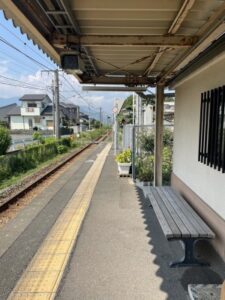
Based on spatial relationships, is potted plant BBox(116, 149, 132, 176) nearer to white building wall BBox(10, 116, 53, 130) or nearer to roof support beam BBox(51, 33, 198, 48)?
roof support beam BBox(51, 33, 198, 48)

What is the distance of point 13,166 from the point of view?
13039 millimetres

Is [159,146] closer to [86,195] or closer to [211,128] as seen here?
[86,195]

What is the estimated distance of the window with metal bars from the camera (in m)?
4.13

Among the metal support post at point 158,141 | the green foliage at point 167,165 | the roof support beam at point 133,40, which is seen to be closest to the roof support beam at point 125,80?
the metal support post at point 158,141

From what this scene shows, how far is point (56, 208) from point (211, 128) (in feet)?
12.5

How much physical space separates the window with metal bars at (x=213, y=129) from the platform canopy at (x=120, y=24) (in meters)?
0.65

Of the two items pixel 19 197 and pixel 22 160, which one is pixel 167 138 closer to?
pixel 19 197

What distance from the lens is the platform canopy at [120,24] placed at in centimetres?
312

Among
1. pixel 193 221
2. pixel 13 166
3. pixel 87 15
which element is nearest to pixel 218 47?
pixel 87 15

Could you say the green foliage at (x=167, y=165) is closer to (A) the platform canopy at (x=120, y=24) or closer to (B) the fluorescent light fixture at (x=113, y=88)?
(B) the fluorescent light fixture at (x=113, y=88)

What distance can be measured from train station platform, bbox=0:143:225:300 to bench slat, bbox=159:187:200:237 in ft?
1.44

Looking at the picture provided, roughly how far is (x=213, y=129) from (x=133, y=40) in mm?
1558

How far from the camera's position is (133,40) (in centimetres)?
410

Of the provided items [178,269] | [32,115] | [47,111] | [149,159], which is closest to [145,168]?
[149,159]
